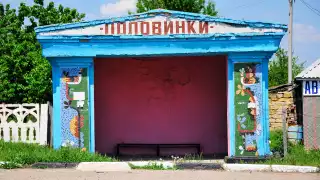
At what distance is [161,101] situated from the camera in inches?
539

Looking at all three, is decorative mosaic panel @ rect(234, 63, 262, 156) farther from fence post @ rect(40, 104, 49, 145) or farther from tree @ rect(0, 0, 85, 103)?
tree @ rect(0, 0, 85, 103)

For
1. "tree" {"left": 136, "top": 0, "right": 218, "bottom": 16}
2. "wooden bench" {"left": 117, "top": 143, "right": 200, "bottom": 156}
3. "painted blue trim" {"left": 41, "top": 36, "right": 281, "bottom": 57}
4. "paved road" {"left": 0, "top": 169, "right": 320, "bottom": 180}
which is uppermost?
"tree" {"left": 136, "top": 0, "right": 218, "bottom": 16}

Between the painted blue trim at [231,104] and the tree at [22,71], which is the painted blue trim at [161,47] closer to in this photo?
the painted blue trim at [231,104]

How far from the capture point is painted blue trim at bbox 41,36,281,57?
1084 cm

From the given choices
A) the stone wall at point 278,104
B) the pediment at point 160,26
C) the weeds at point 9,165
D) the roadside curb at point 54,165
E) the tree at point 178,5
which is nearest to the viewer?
the weeds at point 9,165

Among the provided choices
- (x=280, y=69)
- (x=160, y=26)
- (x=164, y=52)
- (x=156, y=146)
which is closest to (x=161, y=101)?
(x=156, y=146)

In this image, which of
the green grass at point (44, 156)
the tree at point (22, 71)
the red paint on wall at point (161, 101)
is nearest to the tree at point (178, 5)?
the tree at point (22, 71)

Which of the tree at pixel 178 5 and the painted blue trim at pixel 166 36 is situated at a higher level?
the tree at pixel 178 5

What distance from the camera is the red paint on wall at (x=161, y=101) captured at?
44.7ft

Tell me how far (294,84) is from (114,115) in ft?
16.9

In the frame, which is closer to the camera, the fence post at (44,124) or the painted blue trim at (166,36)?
the painted blue trim at (166,36)

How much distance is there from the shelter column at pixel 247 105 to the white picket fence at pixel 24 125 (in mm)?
4599

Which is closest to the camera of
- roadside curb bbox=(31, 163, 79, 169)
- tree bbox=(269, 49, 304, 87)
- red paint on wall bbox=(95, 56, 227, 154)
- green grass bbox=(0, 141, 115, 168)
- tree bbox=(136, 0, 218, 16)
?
roadside curb bbox=(31, 163, 79, 169)

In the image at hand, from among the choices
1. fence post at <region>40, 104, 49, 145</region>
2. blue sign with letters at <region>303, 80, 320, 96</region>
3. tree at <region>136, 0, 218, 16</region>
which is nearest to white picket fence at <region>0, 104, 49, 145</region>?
fence post at <region>40, 104, 49, 145</region>
